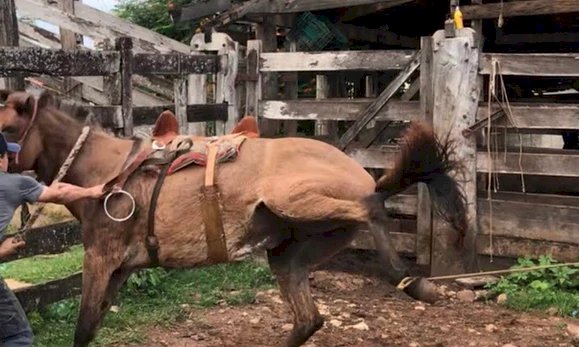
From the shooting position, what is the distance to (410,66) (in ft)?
21.9

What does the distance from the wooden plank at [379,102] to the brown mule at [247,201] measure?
238 cm

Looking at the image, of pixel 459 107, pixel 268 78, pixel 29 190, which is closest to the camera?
pixel 29 190

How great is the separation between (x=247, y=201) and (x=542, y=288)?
304 cm

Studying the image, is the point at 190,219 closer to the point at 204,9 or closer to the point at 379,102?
the point at 379,102

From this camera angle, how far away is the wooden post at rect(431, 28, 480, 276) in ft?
20.8

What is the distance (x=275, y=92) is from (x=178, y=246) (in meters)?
3.54

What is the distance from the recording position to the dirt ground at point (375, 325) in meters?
5.36

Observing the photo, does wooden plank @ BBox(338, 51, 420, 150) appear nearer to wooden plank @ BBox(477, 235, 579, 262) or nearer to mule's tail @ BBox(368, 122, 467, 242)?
wooden plank @ BBox(477, 235, 579, 262)

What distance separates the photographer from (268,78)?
7.57 m

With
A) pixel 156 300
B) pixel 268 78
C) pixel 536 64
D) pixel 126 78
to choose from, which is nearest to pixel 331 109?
pixel 268 78

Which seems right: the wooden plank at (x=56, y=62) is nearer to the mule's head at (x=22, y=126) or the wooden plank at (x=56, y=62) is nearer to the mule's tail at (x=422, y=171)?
the mule's head at (x=22, y=126)

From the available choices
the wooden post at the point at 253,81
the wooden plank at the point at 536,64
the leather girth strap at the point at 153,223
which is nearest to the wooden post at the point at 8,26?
the leather girth strap at the point at 153,223

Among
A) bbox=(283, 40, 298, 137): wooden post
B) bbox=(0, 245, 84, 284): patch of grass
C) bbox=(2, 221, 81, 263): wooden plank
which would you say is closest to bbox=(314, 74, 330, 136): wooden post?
bbox=(283, 40, 298, 137): wooden post

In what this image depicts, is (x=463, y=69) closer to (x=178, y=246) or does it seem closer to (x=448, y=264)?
(x=448, y=264)
